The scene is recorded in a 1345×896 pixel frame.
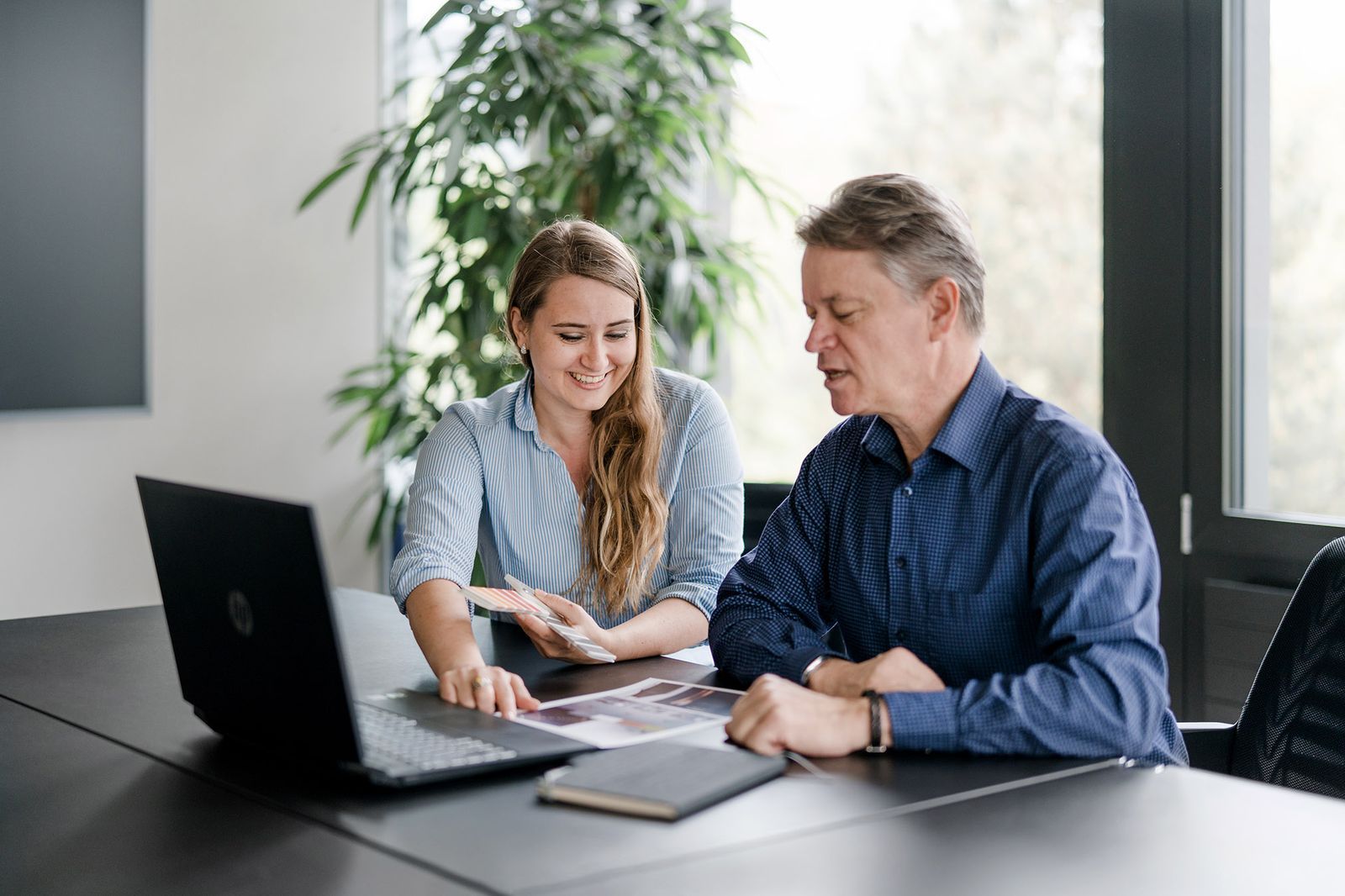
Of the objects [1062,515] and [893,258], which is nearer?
[1062,515]

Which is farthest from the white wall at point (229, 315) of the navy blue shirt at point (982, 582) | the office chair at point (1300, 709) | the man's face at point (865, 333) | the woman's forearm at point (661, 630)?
the office chair at point (1300, 709)

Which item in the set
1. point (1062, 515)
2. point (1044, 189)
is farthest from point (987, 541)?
point (1044, 189)

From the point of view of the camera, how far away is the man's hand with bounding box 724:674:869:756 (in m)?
1.38

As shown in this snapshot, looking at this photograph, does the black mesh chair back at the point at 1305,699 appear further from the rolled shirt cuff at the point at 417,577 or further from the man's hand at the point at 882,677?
the rolled shirt cuff at the point at 417,577

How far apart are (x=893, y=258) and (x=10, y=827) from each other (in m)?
1.11

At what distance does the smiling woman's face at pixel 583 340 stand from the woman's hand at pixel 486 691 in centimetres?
70

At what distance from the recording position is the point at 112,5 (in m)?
3.77

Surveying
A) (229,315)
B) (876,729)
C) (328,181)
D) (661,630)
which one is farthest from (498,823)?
(229,315)

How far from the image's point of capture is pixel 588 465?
229cm

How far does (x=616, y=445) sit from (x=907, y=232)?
2.49 ft

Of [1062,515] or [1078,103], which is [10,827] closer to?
[1062,515]

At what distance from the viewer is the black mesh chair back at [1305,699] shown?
5.55ft

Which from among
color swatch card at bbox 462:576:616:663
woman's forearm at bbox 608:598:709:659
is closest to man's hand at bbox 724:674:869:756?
color swatch card at bbox 462:576:616:663

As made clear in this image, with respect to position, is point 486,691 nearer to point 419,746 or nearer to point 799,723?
point 419,746
